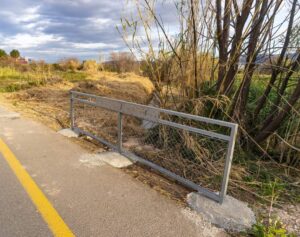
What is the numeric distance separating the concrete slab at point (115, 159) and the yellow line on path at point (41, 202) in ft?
4.23

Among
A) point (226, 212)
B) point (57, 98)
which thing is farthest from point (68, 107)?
point (226, 212)

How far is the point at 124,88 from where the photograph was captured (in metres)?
13.5

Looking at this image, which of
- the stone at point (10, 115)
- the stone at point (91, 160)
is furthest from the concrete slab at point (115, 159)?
the stone at point (10, 115)

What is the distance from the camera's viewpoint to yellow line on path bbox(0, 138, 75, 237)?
2.60 meters

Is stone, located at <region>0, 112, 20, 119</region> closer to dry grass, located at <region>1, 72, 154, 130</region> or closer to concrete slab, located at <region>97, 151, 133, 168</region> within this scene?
dry grass, located at <region>1, 72, 154, 130</region>

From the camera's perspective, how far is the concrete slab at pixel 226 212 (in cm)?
275

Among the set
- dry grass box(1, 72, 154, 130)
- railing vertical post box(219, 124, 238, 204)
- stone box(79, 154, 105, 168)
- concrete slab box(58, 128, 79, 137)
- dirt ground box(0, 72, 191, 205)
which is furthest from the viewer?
dry grass box(1, 72, 154, 130)

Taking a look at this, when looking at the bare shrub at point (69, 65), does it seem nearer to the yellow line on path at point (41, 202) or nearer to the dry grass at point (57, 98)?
the dry grass at point (57, 98)

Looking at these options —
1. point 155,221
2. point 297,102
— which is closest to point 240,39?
point 297,102

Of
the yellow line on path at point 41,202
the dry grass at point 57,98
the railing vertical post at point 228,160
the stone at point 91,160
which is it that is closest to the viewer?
the yellow line on path at point 41,202

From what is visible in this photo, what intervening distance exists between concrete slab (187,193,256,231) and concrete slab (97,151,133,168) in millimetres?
1449

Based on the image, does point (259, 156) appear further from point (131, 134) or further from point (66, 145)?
point (66, 145)

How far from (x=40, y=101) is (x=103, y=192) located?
921 centimetres

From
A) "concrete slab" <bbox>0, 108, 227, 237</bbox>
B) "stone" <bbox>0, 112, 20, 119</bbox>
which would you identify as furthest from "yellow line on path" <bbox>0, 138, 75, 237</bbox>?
"stone" <bbox>0, 112, 20, 119</bbox>
